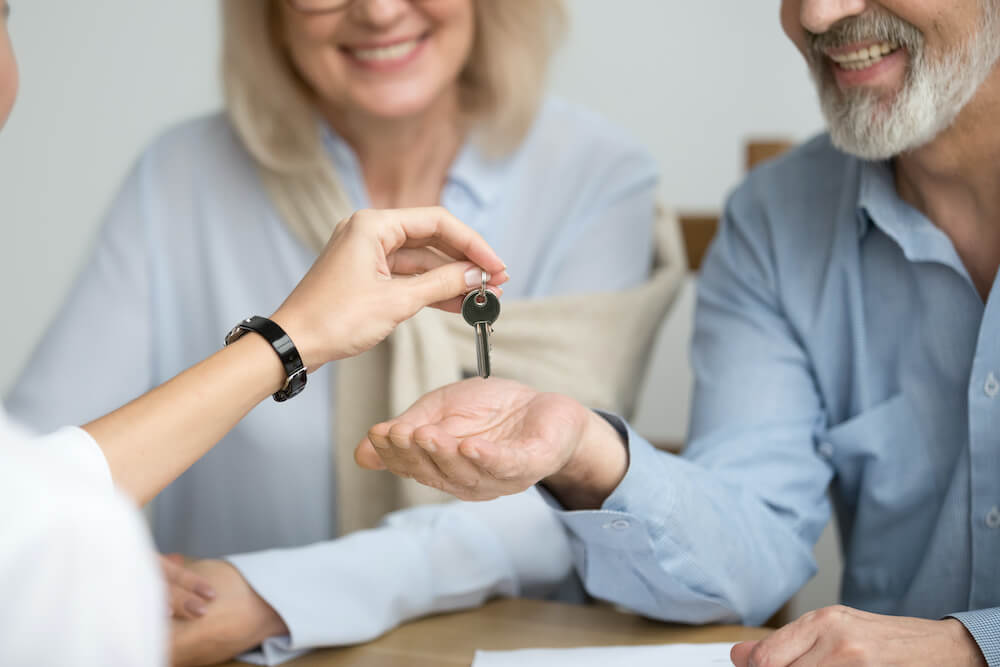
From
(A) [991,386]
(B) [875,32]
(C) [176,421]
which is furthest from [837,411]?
(C) [176,421]

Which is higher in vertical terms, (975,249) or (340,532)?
(975,249)

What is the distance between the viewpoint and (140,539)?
0.49 metres

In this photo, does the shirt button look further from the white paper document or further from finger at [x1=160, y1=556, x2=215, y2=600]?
finger at [x1=160, y1=556, x2=215, y2=600]

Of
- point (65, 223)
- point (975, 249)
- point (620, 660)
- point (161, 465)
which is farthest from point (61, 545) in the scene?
point (65, 223)

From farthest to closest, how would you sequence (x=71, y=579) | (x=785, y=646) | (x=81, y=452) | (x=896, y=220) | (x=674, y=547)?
(x=896, y=220) → (x=674, y=547) → (x=785, y=646) → (x=81, y=452) → (x=71, y=579)

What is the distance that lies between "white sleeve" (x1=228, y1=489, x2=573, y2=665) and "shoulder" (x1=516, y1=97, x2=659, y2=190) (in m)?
0.56

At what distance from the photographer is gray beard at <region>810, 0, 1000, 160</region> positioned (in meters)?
0.99

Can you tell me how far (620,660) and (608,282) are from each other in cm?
67

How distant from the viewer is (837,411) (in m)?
1.21

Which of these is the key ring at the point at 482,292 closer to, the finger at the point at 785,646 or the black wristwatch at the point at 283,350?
the black wristwatch at the point at 283,350

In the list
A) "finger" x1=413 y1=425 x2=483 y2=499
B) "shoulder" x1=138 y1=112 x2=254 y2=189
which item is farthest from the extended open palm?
"shoulder" x1=138 y1=112 x2=254 y2=189

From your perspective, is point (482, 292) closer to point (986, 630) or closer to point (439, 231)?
point (439, 231)

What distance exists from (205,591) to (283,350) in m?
0.31

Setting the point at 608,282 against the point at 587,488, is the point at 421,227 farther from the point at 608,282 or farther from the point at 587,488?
the point at 608,282
